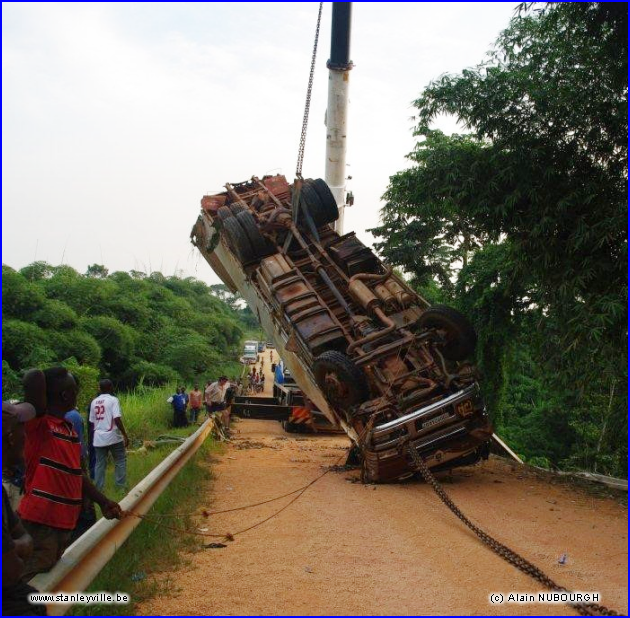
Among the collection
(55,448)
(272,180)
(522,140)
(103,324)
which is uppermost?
(272,180)

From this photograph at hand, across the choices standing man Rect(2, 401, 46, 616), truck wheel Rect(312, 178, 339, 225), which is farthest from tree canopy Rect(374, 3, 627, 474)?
standing man Rect(2, 401, 46, 616)

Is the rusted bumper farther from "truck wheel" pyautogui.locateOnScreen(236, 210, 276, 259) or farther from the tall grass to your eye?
the tall grass

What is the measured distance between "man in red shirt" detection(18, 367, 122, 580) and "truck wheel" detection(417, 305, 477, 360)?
6131mm

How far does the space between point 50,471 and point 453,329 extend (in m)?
6.38

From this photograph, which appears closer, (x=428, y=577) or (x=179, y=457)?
(x=428, y=577)

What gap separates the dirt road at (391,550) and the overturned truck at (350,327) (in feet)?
2.29

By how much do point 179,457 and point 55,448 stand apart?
12.0 feet

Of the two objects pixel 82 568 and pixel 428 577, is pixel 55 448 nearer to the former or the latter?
pixel 82 568

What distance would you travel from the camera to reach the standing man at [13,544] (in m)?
2.58

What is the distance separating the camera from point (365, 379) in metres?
8.83

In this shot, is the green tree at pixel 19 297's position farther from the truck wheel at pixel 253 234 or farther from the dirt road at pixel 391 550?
the dirt road at pixel 391 550

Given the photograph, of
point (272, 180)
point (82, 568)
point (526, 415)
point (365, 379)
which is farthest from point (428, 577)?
point (526, 415)

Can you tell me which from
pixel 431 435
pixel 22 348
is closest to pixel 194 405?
pixel 22 348

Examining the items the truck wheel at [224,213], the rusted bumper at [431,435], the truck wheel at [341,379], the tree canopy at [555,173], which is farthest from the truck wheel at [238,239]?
the rusted bumper at [431,435]
